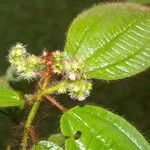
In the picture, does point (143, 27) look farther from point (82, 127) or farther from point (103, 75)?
point (82, 127)

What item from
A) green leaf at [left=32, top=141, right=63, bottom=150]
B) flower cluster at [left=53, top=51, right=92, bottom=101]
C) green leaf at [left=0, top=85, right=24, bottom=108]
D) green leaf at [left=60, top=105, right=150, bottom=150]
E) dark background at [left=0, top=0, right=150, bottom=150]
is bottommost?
dark background at [left=0, top=0, right=150, bottom=150]

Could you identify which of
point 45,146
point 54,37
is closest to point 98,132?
point 45,146

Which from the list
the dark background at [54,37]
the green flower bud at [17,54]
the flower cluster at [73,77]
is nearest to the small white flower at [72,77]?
the flower cluster at [73,77]

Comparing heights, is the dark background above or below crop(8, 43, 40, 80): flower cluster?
below

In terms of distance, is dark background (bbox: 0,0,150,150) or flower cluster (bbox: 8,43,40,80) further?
dark background (bbox: 0,0,150,150)

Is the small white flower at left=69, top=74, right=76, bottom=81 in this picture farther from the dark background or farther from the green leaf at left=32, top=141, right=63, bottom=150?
the dark background

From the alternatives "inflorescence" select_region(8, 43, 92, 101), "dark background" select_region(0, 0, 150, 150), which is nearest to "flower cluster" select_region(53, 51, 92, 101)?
"inflorescence" select_region(8, 43, 92, 101)

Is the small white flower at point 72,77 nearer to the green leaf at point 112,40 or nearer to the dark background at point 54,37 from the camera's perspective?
the green leaf at point 112,40

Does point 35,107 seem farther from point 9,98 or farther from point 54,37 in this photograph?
point 54,37

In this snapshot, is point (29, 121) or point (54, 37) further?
point (54, 37)
